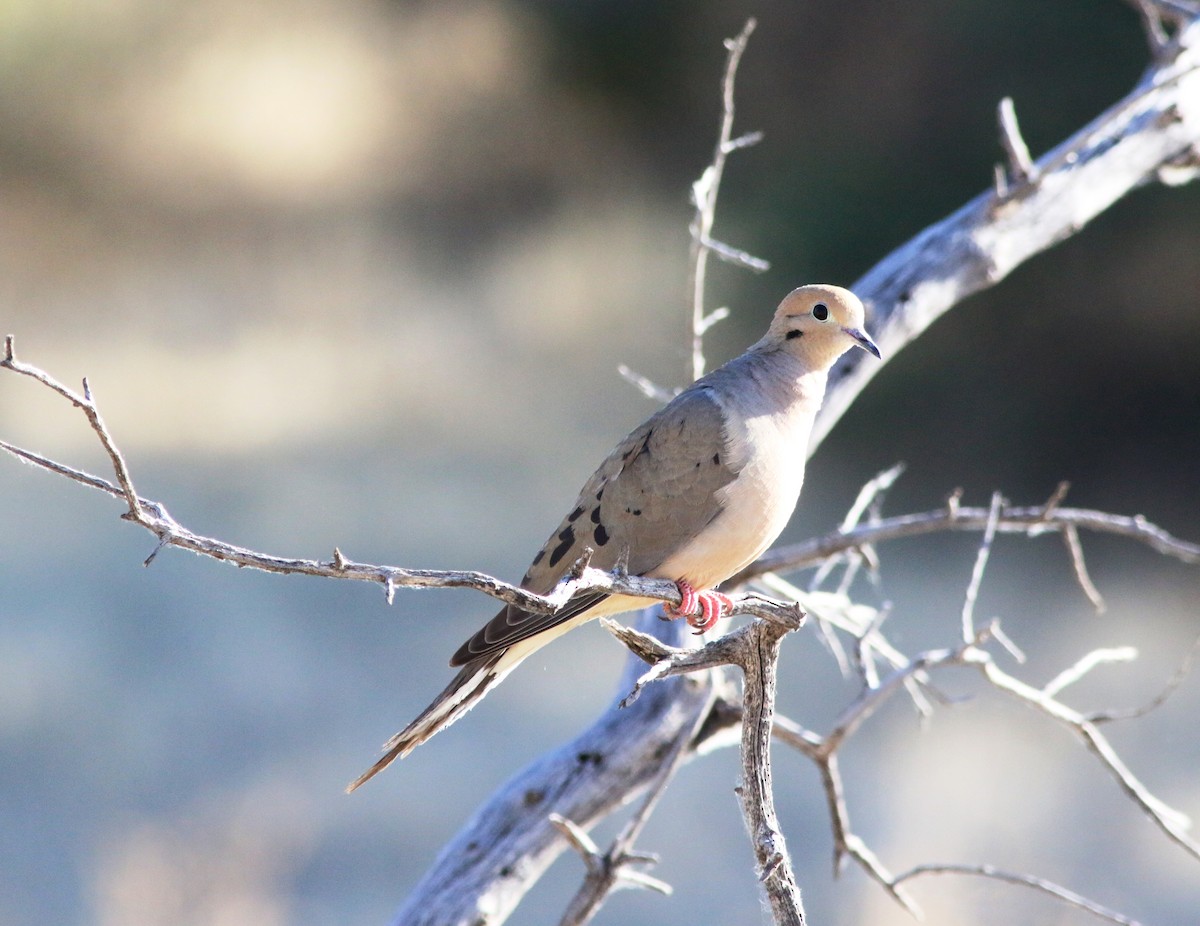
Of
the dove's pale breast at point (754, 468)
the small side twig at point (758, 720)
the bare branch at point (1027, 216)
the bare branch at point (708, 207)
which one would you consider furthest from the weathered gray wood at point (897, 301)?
the small side twig at point (758, 720)

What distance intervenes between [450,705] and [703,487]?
1.94 feet

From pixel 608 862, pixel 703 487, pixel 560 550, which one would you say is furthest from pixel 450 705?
pixel 608 862

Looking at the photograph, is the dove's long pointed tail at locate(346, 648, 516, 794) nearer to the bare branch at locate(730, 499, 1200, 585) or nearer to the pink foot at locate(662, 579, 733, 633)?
the pink foot at locate(662, 579, 733, 633)

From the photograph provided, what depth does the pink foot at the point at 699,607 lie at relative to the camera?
2.12m

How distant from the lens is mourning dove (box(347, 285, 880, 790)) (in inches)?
82.9

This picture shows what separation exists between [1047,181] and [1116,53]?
425 centimetres

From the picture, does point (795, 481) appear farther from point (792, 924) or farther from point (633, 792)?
point (633, 792)

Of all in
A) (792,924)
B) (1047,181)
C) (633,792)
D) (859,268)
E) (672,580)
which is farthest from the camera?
(859,268)

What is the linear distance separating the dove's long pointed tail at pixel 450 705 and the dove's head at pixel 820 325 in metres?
0.77

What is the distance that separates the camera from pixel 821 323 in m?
2.25

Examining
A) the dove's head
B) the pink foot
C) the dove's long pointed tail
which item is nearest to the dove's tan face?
the dove's head

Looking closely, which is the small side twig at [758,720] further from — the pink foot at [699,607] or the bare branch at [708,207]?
the bare branch at [708,207]

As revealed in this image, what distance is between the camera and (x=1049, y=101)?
686cm

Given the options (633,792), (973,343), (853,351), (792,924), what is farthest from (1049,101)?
(792,924)
